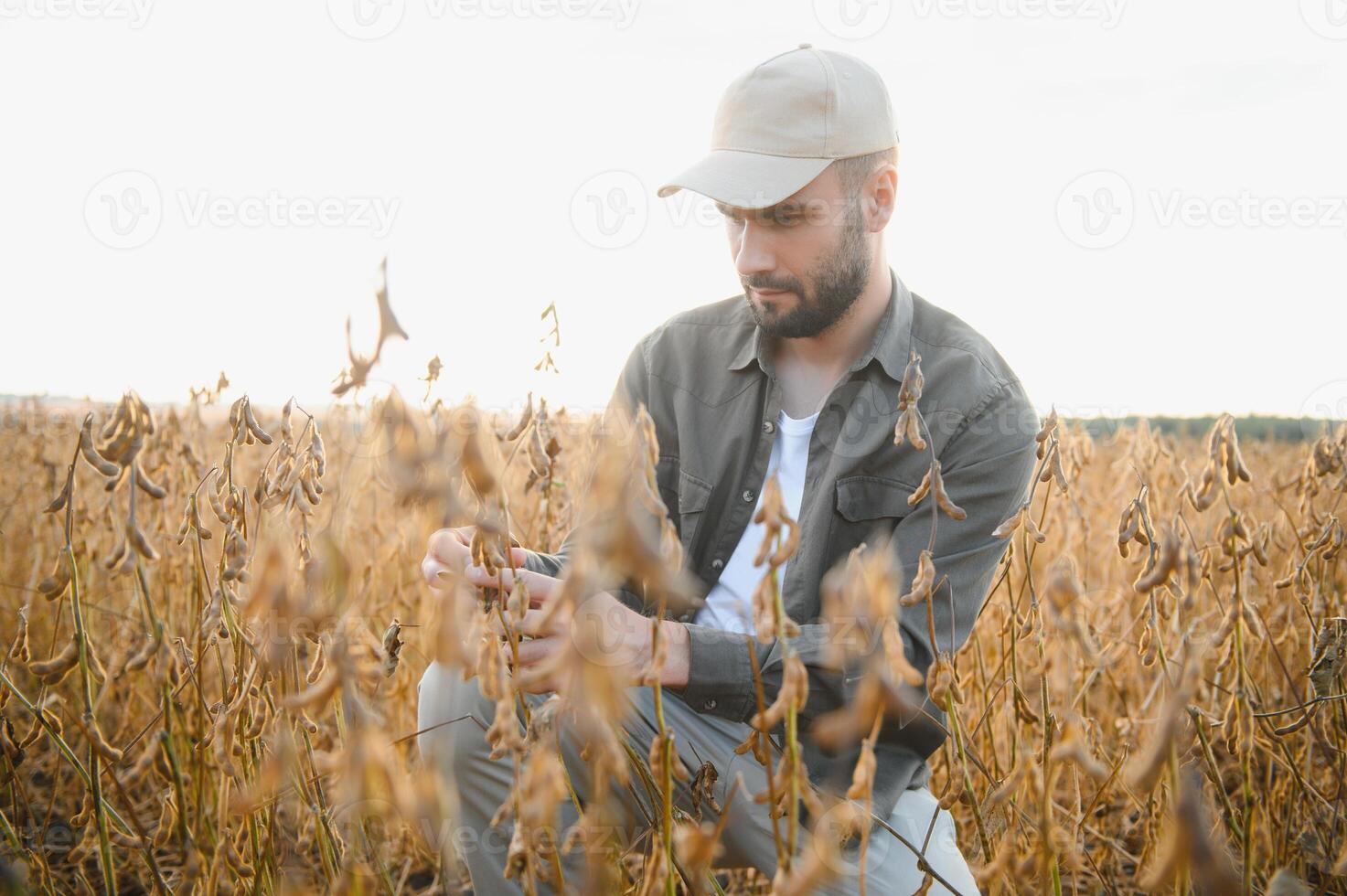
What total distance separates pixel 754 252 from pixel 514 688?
1.35 metres

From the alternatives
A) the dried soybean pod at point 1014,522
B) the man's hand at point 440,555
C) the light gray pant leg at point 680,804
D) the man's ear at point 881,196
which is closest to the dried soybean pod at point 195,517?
the man's hand at point 440,555

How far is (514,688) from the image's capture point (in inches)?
33.6

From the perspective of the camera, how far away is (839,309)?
207cm

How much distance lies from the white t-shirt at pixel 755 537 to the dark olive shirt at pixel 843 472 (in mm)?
27

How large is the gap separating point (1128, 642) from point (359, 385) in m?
2.42

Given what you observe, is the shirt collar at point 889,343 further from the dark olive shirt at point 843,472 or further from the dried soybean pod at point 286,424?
the dried soybean pod at point 286,424

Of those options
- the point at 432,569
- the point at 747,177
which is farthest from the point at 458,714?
the point at 747,177

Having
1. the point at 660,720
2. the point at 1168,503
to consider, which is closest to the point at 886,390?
the point at 660,720

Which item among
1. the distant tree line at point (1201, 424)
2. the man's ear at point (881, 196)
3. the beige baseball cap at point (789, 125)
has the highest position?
the beige baseball cap at point (789, 125)

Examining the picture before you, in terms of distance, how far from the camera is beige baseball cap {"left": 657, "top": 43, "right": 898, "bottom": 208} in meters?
1.97

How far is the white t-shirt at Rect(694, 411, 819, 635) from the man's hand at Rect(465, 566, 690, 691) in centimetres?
50

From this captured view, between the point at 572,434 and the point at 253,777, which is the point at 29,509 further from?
the point at 253,777

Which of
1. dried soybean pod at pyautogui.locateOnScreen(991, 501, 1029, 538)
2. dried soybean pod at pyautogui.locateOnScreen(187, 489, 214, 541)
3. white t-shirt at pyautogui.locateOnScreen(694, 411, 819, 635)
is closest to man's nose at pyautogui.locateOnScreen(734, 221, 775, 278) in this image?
white t-shirt at pyautogui.locateOnScreen(694, 411, 819, 635)

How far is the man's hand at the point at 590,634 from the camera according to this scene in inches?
25.0
